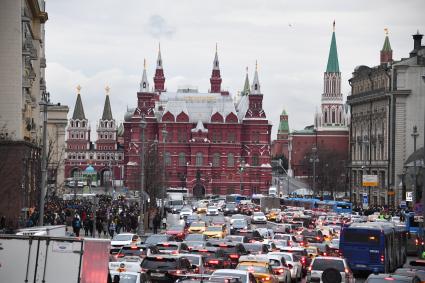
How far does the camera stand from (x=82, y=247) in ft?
72.4

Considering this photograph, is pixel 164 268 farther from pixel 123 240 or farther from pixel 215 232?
pixel 215 232

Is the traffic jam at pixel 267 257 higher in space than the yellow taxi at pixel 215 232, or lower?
lower

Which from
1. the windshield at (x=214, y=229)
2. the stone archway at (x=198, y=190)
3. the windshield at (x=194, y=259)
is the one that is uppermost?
the stone archway at (x=198, y=190)

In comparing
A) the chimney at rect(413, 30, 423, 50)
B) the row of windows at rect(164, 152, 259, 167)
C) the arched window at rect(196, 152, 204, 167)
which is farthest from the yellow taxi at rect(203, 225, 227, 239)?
the row of windows at rect(164, 152, 259, 167)

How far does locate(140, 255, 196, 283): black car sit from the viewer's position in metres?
28.7

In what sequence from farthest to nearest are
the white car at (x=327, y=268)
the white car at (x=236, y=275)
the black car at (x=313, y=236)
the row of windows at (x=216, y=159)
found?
1. the row of windows at (x=216, y=159)
2. the black car at (x=313, y=236)
3. the white car at (x=327, y=268)
4. the white car at (x=236, y=275)

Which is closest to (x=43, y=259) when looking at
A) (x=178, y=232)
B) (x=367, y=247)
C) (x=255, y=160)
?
(x=367, y=247)

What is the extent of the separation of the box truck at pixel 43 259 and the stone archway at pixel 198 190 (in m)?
160

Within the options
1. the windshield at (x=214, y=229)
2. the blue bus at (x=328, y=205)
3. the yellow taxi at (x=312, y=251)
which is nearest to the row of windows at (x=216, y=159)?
the blue bus at (x=328, y=205)

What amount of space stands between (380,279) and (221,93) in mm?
173632

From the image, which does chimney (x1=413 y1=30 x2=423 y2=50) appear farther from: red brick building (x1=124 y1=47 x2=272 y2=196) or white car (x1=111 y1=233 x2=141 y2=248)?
white car (x1=111 y1=233 x2=141 y2=248)

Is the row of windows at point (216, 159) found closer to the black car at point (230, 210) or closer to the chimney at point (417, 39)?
the chimney at point (417, 39)

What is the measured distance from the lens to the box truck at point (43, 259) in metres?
21.8

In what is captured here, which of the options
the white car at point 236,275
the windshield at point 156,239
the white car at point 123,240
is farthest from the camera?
the windshield at point 156,239
